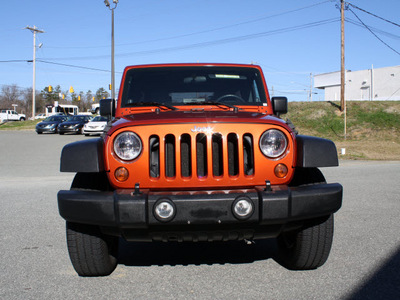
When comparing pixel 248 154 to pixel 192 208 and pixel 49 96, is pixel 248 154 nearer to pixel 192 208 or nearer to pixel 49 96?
pixel 192 208

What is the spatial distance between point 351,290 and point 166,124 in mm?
1889

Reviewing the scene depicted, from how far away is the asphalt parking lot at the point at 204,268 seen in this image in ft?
11.5

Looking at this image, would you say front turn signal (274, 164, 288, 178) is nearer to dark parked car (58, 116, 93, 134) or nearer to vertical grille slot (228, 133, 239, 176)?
vertical grille slot (228, 133, 239, 176)

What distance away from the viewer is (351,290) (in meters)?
3.52

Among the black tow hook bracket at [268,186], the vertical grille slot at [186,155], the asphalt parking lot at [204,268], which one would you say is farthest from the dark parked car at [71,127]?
the black tow hook bracket at [268,186]

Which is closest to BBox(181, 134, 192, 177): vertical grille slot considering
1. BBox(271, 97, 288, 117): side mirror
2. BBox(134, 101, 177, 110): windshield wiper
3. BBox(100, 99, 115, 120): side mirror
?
BBox(134, 101, 177, 110): windshield wiper

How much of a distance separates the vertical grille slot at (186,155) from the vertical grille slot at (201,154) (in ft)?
0.21

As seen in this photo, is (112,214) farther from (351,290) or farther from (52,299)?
(351,290)

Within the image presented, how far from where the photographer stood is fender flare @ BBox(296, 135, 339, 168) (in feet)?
11.7

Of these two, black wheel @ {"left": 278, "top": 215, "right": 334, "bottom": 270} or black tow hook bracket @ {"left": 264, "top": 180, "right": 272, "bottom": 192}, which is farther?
black wheel @ {"left": 278, "top": 215, "right": 334, "bottom": 270}

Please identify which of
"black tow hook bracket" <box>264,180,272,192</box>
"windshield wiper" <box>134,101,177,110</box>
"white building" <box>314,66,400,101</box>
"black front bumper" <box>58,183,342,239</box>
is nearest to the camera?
"black front bumper" <box>58,183,342,239</box>

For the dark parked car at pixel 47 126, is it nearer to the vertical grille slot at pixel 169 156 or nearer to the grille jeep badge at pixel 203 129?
the vertical grille slot at pixel 169 156

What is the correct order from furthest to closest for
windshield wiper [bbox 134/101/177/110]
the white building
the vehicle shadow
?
the white building < windshield wiper [bbox 134/101/177/110] < the vehicle shadow

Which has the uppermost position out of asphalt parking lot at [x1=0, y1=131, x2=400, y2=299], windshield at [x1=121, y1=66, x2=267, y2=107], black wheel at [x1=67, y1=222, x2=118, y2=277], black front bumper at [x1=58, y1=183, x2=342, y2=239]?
windshield at [x1=121, y1=66, x2=267, y2=107]
